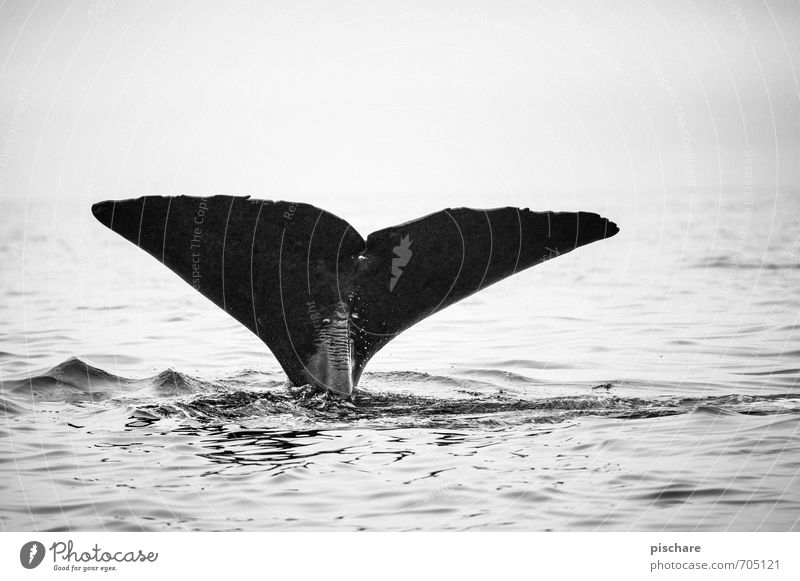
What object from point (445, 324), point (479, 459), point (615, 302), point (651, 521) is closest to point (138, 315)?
Answer: point (445, 324)

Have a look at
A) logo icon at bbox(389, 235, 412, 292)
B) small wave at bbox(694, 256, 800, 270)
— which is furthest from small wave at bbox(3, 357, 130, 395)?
small wave at bbox(694, 256, 800, 270)

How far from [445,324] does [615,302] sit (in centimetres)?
287

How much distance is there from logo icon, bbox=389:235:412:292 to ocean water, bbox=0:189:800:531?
114 centimetres

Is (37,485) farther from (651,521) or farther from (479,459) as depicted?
(651,521)

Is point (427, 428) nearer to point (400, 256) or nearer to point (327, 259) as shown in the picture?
point (400, 256)

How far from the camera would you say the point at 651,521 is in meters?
5.77

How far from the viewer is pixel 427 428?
7496mm

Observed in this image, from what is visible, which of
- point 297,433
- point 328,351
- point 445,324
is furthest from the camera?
point 445,324

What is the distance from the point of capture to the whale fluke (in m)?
6.89

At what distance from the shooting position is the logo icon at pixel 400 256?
287 inches
